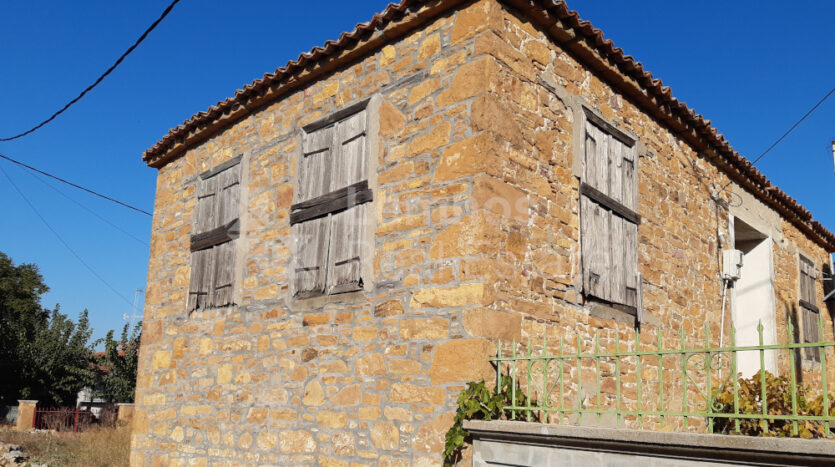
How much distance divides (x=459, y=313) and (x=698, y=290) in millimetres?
3983

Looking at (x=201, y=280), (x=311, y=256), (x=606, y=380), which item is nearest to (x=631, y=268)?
(x=606, y=380)

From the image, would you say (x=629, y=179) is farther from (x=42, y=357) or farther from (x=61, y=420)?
(x=42, y=357)

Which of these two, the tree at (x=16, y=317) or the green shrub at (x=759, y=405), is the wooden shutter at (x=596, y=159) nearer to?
the green shrub at (x=759, y=405)

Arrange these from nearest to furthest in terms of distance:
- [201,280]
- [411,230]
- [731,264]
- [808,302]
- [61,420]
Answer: [411,230] < [201,280] < [731,264] < [808,302] < [61,420]

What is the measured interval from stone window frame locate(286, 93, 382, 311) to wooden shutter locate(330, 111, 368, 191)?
75mm

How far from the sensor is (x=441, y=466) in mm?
5203

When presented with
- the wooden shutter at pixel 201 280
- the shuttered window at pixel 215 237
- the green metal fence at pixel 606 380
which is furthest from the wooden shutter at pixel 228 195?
the green metal fence at pixel 606 380

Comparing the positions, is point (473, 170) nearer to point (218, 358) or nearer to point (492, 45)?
point (492, 45)

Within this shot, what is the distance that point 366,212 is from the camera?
638 centimetres

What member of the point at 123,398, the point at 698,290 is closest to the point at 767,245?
the point at 698,290

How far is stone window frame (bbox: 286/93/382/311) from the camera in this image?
6227 millimetres

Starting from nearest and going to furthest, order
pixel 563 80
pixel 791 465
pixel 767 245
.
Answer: pixel 791 465 < pixel 563 80 < pixel 767 245

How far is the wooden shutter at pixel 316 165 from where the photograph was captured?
6969 mm

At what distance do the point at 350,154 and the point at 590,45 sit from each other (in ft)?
8.10
